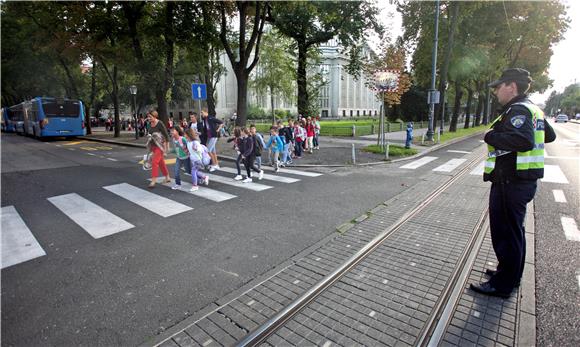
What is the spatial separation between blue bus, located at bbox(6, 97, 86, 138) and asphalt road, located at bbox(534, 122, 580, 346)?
2815 centimetres

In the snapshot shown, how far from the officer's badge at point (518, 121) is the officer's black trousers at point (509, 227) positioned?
1.91ft

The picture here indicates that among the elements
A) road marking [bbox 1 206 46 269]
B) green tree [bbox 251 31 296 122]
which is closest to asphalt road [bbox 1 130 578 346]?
road marking [bbox 1 206 46 269]

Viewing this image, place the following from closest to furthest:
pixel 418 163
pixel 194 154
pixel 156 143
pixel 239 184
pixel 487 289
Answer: pixel 487 289, pixel 194 154, pixel 156 143, pixel 239 184, pixel 418 163

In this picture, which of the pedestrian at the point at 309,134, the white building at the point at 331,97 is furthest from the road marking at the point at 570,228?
the white building at the point at 331,97

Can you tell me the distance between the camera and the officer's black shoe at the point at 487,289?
3258 mm

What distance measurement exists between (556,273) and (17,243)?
755cm

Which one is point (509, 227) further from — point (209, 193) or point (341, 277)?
point (209, 193)

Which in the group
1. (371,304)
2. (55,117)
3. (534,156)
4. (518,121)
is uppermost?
(55,117)

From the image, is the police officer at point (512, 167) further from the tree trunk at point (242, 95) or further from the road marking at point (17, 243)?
the tree trunk at point (242, 95)

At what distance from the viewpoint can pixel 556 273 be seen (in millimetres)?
3723

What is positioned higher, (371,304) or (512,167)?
(512,167)

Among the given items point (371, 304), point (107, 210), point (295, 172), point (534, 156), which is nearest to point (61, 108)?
point (295, 172)

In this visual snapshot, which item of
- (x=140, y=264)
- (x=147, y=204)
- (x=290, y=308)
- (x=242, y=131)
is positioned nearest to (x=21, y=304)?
(x=140, y=264)

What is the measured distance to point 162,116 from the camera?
20125 mm
